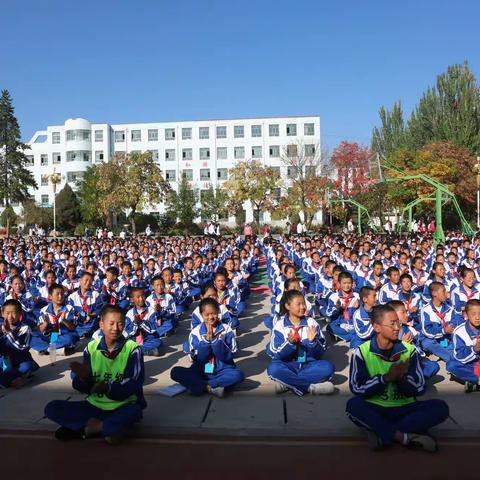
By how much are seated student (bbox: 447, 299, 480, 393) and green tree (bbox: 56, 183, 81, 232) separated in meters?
42.5

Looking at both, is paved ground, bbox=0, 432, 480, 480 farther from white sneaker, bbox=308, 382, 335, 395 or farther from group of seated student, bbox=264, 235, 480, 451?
white sneaker, bbox=308, 382, 335, 395

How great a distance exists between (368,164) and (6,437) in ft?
123

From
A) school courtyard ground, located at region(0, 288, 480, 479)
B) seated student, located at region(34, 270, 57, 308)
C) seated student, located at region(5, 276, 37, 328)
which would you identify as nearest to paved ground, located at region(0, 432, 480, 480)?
school courtyard ground, located at region(0, 288, 480, 479)

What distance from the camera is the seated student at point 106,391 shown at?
4.23 m

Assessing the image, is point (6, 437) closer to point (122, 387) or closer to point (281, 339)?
point (122, 387)

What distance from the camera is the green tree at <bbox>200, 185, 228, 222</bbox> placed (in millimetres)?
45188

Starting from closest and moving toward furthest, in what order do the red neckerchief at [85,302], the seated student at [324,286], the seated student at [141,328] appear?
1. the seated student at [141,328]
2. the red neckerchief at [85,302]
3. the seated student at [324,286]

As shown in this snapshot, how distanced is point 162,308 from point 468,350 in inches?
177

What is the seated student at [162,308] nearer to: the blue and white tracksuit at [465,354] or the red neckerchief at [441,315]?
the red neckerchief at [441,315]

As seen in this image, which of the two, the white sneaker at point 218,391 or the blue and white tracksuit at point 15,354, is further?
the blue and white tracksuit at point 15,354

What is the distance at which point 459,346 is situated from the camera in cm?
557

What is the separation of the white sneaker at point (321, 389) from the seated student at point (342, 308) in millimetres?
2132

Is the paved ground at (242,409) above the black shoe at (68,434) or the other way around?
the other way around

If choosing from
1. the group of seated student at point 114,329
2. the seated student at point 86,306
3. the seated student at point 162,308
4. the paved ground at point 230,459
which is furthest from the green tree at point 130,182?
the paved ground at point 230,459
